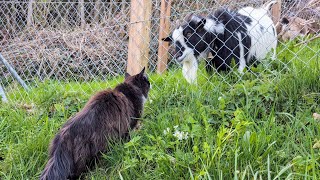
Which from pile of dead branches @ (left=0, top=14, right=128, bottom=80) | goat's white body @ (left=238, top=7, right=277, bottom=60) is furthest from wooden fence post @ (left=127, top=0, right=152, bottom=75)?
pile of dead branches @ (left=0, top=14, right=128, bottom=80)

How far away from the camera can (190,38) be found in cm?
390

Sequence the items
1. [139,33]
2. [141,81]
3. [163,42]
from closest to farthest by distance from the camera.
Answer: [141,81], [139,33], [163,42]

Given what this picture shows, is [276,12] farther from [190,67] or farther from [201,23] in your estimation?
[190,67]

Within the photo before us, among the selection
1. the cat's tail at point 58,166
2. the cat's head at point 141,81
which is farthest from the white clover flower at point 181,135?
the cat's head at point 141,81

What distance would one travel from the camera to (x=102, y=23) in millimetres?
6434

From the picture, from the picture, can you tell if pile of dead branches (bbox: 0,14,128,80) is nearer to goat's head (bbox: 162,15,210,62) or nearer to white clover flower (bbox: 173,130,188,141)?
goat's head (bbox: 162,15,210,62)

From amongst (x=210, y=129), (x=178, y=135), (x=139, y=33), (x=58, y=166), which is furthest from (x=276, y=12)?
(x=58, y=166)

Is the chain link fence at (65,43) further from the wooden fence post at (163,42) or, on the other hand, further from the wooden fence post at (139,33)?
the wooden fence post at (139,33)

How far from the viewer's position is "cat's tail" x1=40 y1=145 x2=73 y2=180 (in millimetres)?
2459

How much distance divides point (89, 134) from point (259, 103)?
1.23 metres

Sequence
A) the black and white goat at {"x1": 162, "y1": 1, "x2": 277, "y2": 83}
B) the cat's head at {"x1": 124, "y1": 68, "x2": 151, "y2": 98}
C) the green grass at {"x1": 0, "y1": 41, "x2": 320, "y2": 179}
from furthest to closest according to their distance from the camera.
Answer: the black and white goat at {"x1": 162, "y1": 1, "x2": 277, "y2": 83} → the cat's head at {"x1": 124, "y1": 68, "x2": 151, "y2": 98} → the green grass at {"x1": 0, "y1": 41, "x2": 320, "y2": 179}

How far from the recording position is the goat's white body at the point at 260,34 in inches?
150

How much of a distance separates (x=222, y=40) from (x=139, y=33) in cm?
84

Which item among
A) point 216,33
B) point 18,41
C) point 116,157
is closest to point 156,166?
point 116,157
